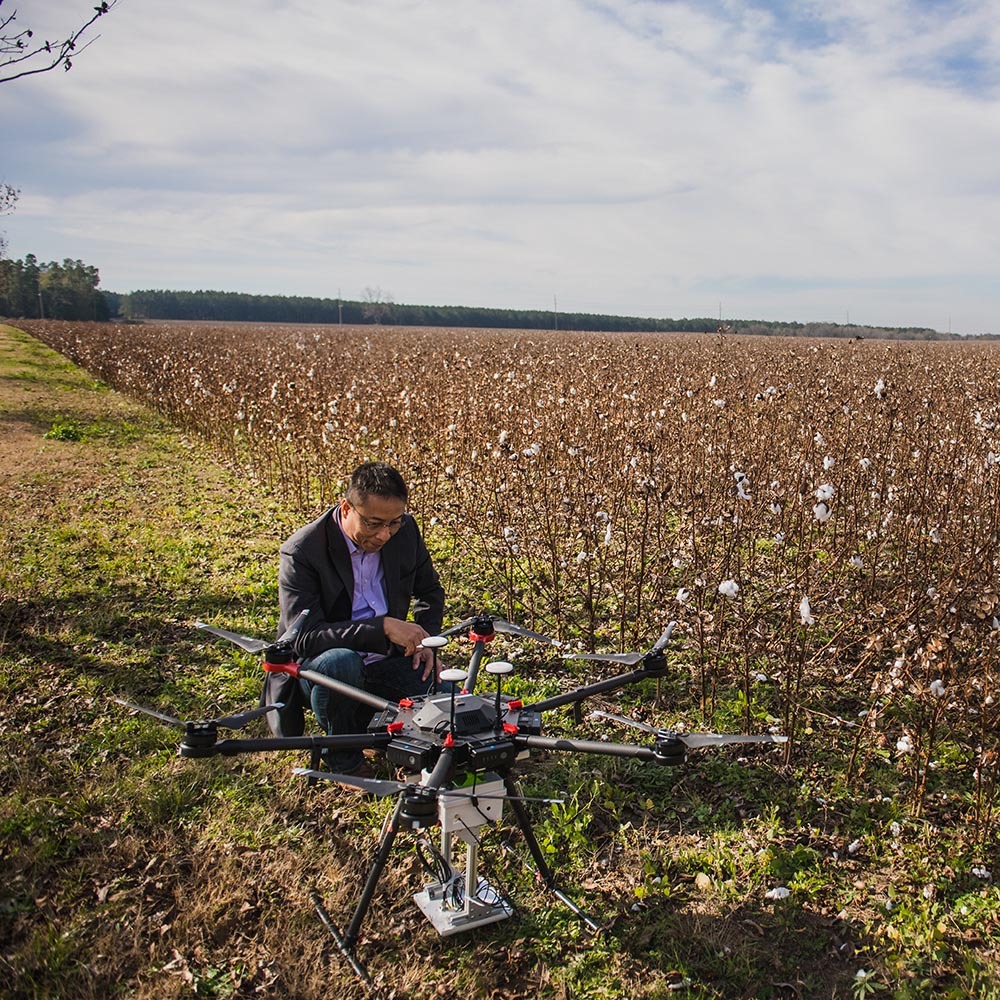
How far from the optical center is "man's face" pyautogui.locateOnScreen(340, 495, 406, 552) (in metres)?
3.58

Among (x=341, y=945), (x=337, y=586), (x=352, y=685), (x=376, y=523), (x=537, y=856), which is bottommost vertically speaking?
(x=341, y=945)

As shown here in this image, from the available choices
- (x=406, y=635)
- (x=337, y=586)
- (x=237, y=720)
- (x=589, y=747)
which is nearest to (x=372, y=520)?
(x=337, y=586)

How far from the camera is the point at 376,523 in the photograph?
364 centimetres

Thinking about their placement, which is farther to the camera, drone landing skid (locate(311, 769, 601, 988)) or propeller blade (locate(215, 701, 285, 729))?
drone landing skid (locate(311, 769, 601, 988))

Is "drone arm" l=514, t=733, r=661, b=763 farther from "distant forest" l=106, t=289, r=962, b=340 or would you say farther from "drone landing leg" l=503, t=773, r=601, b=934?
"distant forest" l=106, t=289, r=962, b=340

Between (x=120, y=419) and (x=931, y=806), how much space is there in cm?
1502

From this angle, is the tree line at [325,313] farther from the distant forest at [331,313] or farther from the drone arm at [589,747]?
the drone arm at [589,747]

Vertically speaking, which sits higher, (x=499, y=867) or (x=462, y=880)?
(x=462, y=880)

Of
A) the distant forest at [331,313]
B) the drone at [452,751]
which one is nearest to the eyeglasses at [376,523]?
the drone at [452,751]

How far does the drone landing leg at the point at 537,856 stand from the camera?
9.46 ft

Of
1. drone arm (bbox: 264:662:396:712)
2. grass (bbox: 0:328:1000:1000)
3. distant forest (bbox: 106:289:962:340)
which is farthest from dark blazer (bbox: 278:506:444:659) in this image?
distant forest (bbox: 106:289:962:340)

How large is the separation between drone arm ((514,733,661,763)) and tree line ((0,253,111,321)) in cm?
7995

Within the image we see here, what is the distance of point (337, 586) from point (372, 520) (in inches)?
15.9

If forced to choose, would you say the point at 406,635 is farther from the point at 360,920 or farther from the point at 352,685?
the point at 360,920
